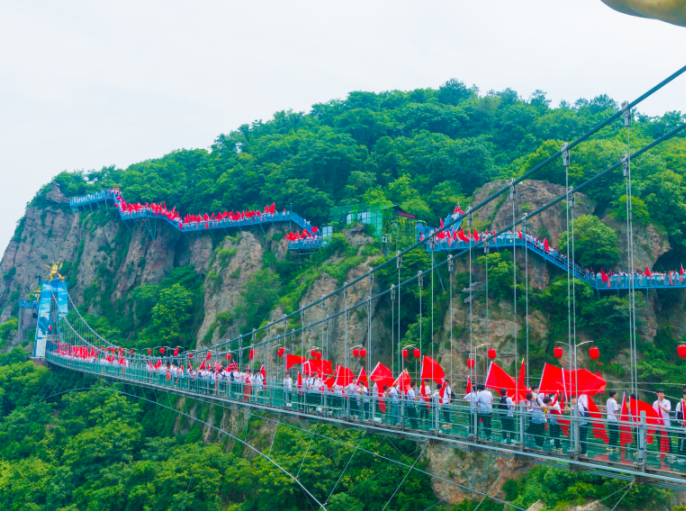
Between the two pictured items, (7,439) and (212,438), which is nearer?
(212,438)

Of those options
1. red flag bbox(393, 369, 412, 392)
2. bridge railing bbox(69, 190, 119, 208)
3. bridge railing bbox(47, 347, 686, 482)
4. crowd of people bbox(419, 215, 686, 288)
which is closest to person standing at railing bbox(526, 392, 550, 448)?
bridge railing bbox(47, 347, 686, 482)

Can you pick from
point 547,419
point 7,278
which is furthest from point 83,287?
point 547,419

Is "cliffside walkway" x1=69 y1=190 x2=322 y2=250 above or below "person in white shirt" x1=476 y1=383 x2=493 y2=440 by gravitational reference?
above

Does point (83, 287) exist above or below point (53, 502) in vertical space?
above

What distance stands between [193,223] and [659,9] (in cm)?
3919

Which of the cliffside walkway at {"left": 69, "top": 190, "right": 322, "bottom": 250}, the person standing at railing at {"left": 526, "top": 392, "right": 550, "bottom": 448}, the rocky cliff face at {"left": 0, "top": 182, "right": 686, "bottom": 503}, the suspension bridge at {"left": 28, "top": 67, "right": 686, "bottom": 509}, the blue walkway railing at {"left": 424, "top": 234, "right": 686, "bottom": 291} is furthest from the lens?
the cliffside walkway at {"left": 69, "top": 190, "right": 322, "bottom": 250}

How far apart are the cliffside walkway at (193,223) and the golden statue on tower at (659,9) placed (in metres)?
30.3

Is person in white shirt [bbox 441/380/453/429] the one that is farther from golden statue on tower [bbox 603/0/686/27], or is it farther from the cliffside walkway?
the cliffside walkway

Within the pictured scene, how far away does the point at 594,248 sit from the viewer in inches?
995

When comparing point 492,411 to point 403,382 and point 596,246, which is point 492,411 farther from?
point 596,246

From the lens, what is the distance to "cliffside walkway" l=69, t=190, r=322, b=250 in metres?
38.5

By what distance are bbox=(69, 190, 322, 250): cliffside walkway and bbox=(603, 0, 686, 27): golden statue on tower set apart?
99.6 feet

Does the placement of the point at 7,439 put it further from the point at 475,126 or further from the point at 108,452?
the point at 475,126

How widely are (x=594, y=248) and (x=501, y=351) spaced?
217 inches
